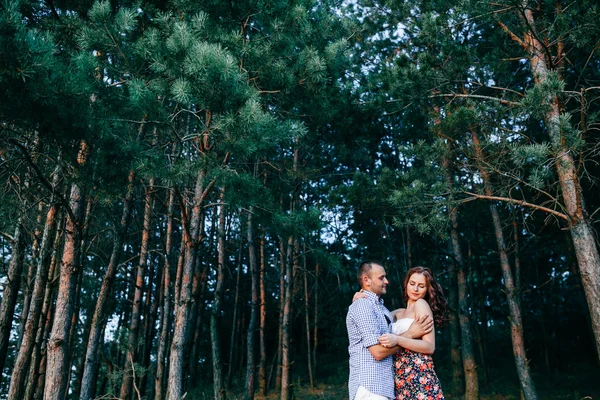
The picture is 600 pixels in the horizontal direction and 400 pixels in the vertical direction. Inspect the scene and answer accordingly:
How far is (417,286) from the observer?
10.7ft

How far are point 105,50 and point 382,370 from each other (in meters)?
5.23

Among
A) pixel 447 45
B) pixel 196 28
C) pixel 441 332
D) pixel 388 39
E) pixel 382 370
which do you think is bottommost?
pixel 382 370

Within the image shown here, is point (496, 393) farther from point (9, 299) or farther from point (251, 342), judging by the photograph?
point (9, 299)

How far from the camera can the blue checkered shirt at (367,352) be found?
2885mm

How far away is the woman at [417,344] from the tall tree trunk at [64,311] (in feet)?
13.6

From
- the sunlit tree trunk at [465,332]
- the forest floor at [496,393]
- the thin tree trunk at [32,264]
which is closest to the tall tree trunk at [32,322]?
the thin tree trunk at [32,264]

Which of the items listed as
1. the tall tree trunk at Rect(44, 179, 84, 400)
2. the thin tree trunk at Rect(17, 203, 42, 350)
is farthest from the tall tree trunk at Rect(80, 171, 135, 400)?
the tall tree trunk at Rect(44, 179, 84, 400)

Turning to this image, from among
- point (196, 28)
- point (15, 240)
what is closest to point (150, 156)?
point (196, 28)

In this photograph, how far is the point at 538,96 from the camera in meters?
6.05

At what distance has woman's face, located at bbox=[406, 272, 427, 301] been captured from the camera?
3.26 meters

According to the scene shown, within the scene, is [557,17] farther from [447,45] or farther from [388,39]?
[388,39]

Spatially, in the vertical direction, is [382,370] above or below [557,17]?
below

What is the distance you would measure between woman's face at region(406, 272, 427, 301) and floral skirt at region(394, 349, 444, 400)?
0.39 metres

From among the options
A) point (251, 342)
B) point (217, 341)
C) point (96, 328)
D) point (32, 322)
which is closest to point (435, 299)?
point (96, 328)
